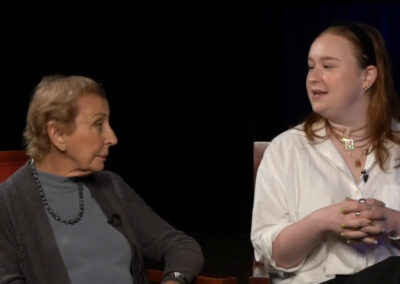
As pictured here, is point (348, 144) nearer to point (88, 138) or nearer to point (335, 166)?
point (335, 166)

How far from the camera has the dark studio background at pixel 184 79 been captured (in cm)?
689

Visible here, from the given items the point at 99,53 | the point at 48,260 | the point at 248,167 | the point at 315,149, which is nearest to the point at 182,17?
the point at 99,53

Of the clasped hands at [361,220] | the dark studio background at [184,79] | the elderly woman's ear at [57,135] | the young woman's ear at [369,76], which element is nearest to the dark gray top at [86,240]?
the elderly woman's ear at [57,135]

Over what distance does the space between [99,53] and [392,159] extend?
4285 mm

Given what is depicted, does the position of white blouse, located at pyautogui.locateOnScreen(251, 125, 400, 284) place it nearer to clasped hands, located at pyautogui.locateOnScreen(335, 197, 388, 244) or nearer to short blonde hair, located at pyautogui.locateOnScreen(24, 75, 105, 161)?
clasped hands, located at pyautogui.locateOnScreen(335, 197, 388, 244)

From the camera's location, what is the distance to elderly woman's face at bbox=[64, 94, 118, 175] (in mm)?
2748

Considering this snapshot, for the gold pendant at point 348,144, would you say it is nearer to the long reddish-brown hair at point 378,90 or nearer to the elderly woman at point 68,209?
the long reddish-brown hair at point 378,90

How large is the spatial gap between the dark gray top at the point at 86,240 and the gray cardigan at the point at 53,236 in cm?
3

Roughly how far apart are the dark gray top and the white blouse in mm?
479

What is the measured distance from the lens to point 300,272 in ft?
9.63

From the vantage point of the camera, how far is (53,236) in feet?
8.81

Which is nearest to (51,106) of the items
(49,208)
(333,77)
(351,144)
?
(49,208)

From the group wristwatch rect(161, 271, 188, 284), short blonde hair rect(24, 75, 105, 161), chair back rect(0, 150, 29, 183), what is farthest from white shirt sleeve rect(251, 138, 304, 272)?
chair back rect(0, 150, 29, 183)

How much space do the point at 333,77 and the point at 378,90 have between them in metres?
0.20
